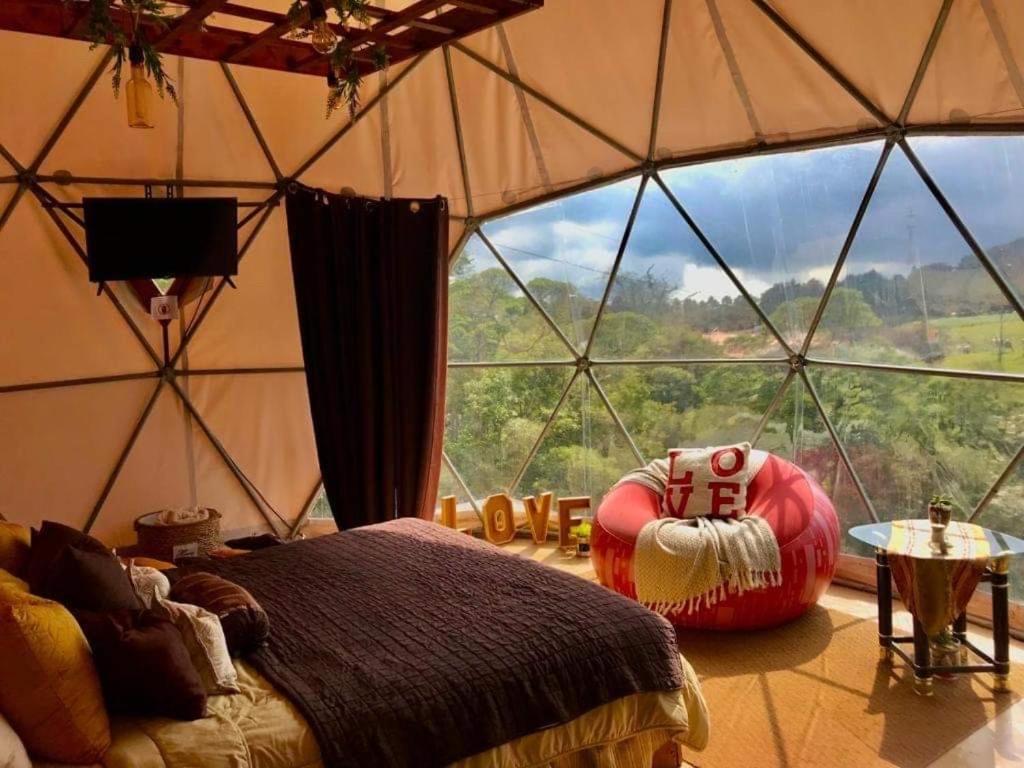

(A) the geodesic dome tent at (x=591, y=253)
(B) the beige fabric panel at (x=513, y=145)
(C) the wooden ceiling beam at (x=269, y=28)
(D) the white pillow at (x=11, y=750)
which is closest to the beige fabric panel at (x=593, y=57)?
(A) the geodesic dome tent at (x=591, y=253)

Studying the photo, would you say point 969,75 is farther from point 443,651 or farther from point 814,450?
point 443,651

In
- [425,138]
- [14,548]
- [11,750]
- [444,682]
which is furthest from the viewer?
[425,138]

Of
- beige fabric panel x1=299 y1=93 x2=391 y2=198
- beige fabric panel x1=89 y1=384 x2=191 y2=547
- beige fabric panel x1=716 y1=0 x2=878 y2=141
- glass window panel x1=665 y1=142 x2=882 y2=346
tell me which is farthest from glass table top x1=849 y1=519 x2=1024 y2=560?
beige fabric panel x1=89 y1=384 x2=191 y2=547

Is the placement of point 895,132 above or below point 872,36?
below

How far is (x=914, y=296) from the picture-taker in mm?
5020

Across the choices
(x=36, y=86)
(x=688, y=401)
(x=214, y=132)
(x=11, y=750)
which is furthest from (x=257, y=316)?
(x=11, y=750)

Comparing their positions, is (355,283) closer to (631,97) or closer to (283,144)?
(283,144)

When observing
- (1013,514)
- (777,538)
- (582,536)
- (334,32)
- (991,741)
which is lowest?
(991,741)

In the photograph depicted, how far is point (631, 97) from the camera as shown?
548cm

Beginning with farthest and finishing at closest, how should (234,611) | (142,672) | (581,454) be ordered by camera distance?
(581,454)
(234,611)
(142,672)

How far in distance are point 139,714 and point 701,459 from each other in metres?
3.52

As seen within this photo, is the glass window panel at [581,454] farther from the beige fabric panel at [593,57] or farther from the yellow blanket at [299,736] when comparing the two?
the yellow blanket at [299,736]

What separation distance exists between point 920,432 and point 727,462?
3.61ft

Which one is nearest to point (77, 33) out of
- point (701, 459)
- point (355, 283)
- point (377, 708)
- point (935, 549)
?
point (355, 283)
